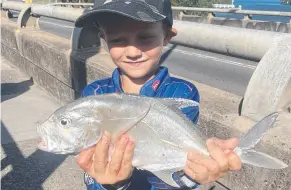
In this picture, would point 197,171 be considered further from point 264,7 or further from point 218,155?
point 264,7

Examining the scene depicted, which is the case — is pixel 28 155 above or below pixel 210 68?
above

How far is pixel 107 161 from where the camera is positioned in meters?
2.18

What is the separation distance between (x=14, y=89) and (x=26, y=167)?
402cm

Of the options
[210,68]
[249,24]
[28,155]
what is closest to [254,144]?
[28,155]

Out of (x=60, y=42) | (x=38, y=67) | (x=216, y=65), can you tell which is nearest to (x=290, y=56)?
(x=60, y=42)

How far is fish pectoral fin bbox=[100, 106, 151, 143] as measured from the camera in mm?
2080

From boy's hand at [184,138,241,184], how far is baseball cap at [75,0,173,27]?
0.69m

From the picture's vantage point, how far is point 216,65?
12367 millimetres

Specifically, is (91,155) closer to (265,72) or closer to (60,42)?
(265,72)

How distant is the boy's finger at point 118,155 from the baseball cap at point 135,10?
2.00 ft

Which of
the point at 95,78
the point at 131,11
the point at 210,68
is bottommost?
the point at 210,68

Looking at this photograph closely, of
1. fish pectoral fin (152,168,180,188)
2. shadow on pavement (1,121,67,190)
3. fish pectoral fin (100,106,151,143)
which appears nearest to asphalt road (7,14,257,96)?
shadow on pavement (1,121,67,190)

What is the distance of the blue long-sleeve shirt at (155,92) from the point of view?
245cm

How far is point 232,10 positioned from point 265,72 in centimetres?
1519
